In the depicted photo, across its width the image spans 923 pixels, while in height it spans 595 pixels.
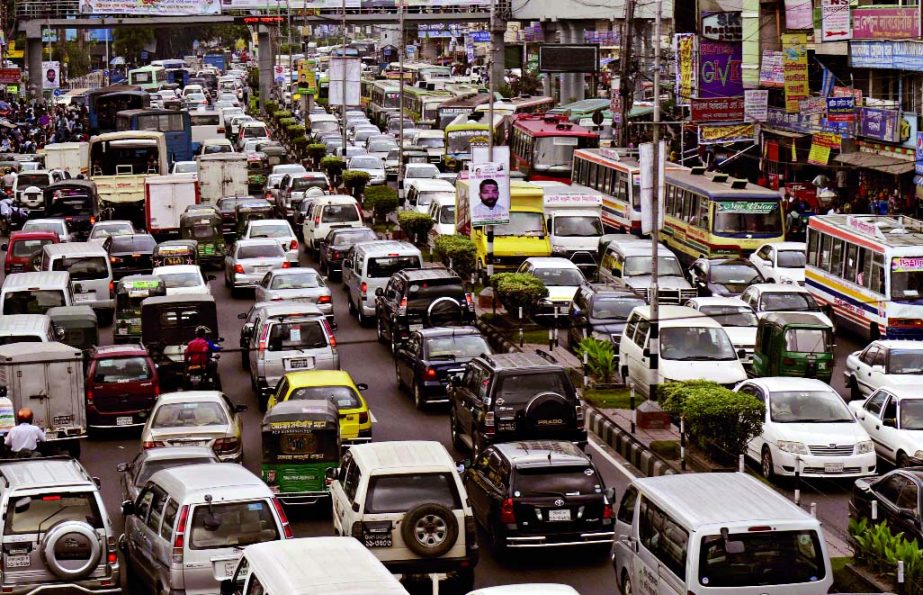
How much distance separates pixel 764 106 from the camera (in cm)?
5962

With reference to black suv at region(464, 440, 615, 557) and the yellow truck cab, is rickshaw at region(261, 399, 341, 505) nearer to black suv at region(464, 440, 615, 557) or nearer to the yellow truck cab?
black suv at region(464, 440, 615, 557)

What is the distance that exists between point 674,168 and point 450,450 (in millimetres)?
24762

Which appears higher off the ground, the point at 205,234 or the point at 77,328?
the point at 205,234

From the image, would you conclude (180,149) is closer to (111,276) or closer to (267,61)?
(111,276)

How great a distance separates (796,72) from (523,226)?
17.4m

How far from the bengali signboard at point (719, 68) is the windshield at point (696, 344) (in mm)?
34687

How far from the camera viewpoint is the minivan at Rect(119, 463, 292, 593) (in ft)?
56.0

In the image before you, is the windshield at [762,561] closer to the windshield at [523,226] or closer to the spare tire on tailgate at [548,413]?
the spare tire on tailgate at [548,413]

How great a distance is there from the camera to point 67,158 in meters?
66.9

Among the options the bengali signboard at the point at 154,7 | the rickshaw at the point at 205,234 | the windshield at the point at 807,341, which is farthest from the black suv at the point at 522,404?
the bengali signboard at the point at 154,7

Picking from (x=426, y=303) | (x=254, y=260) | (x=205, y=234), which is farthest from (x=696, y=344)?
(x=205, y=234)

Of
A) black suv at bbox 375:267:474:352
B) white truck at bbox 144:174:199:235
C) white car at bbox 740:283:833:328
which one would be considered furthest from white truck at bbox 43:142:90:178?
white car at bbox 740:283:833:328

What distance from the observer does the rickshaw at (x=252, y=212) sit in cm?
4888

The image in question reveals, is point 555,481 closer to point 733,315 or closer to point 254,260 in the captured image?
point 733,315
